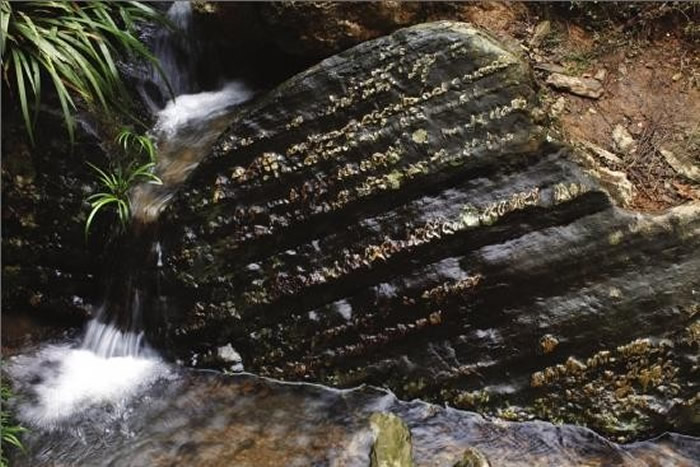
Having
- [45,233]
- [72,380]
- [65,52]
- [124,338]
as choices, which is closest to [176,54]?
[65,52]

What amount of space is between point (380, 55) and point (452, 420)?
211 centimetres

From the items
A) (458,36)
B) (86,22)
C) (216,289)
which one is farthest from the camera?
(86,22)

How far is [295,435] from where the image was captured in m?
3.83

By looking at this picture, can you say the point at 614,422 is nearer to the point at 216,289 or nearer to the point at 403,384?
the point at 403,384

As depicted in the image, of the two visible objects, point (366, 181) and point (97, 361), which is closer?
point (366, 181)

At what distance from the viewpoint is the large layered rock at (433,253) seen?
3.75m

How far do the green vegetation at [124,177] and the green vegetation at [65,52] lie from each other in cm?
23

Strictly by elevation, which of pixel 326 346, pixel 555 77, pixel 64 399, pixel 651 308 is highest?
pixel 555 77

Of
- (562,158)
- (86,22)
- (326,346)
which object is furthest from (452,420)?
(86,22)

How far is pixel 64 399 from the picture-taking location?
4.17 m

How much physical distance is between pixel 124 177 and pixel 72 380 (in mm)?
1328

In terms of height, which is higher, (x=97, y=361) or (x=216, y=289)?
(x=216, y=289)

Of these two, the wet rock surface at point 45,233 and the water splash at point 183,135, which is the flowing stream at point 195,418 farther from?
the wet rock surface at point 45,233

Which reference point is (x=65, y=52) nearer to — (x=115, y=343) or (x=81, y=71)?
(x=81, y=71)
